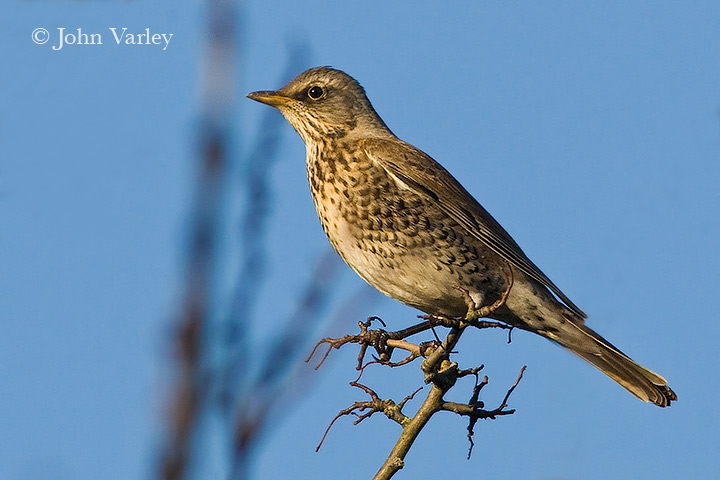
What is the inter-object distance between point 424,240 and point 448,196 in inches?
19.1

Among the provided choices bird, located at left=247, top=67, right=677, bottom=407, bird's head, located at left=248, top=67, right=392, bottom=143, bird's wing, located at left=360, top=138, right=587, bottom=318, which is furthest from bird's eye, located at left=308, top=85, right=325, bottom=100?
bird's wing, located at left=360, top=138, right=587, bottom=318

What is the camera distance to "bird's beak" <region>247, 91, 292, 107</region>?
5.90 meters

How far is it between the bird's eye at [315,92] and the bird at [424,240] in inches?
4.1

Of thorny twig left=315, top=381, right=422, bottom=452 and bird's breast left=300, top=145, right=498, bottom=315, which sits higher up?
bird's breast left=300, top=145, right=498, bottom=315

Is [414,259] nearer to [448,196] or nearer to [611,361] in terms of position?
[448,196]

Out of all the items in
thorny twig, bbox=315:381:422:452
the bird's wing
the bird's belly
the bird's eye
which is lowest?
thorny twig, bbox=315:381:422:452

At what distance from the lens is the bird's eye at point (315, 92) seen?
6109mm

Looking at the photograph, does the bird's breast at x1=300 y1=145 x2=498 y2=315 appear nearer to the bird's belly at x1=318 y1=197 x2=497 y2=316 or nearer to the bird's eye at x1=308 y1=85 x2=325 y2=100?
the bird's belly at x1=318 y1=197 x2=497 y2=316

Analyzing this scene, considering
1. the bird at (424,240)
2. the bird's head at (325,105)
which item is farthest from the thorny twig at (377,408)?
the bird's head at (325,105)

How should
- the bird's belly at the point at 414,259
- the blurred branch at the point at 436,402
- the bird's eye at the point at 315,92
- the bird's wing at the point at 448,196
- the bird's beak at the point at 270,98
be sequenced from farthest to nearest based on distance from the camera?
1. the bird's eye at the point at 315,92
2. the bird's beak at the point at 270,98
3. the bird's wing at the point at 448,196
4. the bird's belly at the point at 414,259
5. the blurred branch at the point at 436,402

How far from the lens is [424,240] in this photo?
5.23 metres

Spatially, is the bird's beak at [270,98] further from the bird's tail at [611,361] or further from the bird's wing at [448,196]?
the bird's tail at [611,361]

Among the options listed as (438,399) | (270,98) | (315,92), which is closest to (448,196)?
(315,92)

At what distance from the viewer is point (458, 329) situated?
3883 mm
